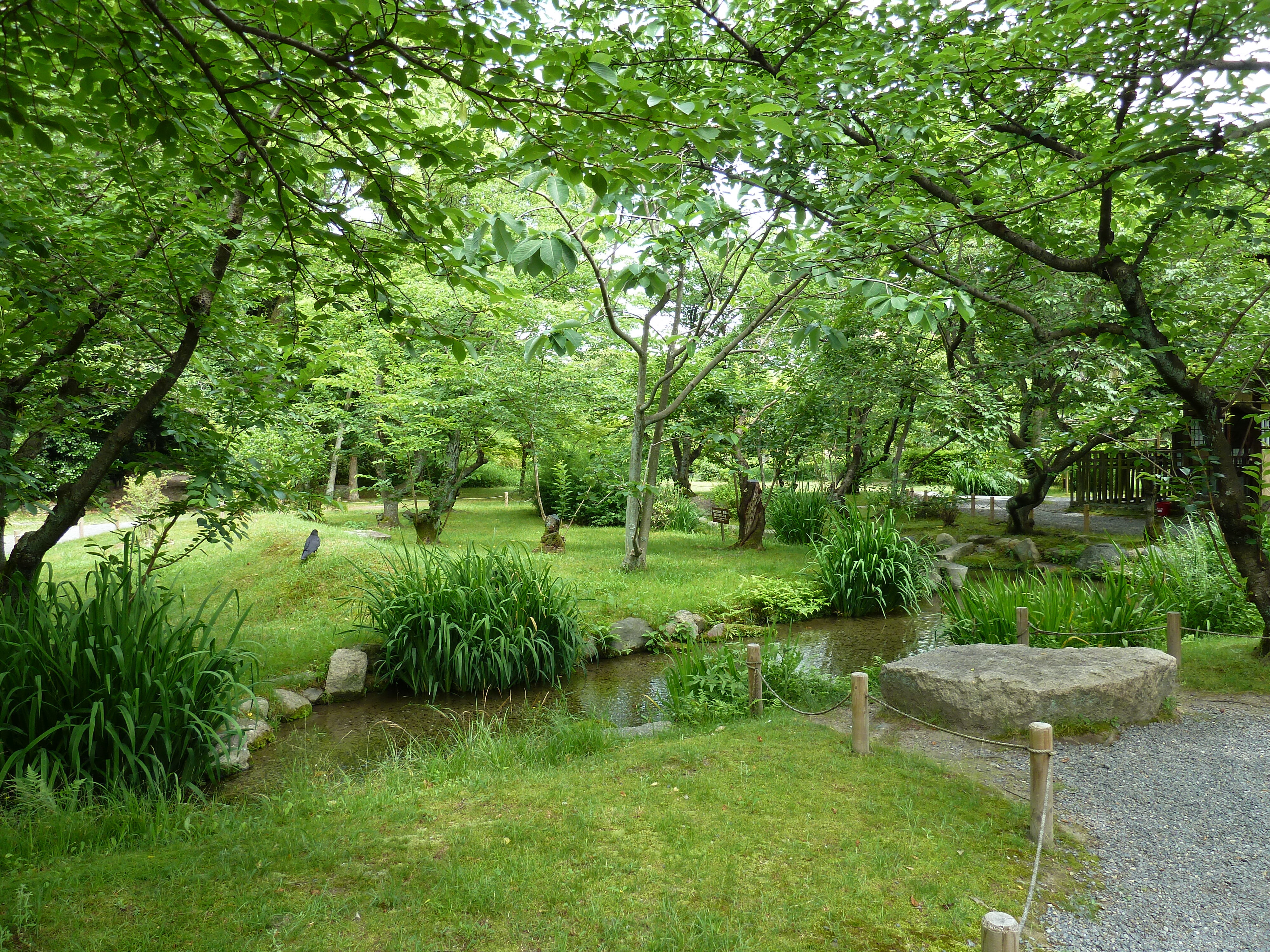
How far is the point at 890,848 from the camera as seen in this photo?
3.11 meters

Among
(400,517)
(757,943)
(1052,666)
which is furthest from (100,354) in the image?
(400,517)

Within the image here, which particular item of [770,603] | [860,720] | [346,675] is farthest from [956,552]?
[346,675]

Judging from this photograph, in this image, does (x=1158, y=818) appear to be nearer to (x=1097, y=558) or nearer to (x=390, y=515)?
(x=1097, y=558)

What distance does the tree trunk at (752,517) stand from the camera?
12555 mm

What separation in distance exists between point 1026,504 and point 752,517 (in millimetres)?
4999

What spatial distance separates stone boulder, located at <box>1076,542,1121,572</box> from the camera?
9.89 metres

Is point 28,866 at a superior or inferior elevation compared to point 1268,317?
inferior

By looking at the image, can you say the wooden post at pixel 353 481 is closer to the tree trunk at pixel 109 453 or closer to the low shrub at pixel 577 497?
the low shrub at pixel 577 497

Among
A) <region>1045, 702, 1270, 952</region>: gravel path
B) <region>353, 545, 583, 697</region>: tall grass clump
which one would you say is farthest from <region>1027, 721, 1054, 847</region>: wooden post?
<region>353, 545, 583, 697</region>: tall grass clump

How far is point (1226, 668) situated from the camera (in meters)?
5.70

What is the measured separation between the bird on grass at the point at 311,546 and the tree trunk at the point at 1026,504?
11286mm

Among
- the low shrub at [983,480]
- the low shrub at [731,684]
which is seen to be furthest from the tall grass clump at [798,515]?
the low shrub at [731,684]

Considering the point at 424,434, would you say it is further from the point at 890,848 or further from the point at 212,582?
the point at 890,848

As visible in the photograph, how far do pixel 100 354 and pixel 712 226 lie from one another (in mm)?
5396
